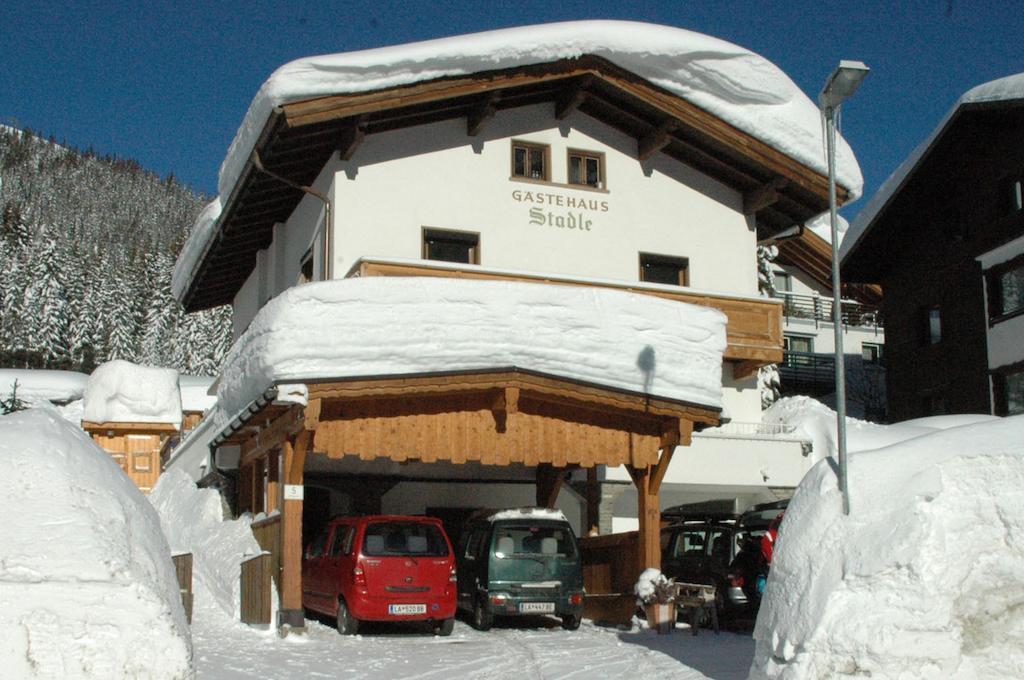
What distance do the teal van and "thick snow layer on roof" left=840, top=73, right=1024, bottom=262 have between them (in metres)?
16.0

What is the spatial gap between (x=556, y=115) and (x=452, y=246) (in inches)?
142

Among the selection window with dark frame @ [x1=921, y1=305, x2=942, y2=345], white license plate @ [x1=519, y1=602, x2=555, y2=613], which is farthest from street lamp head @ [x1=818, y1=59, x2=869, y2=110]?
window with dark frame @ [x1=921, y1=305, x2=942, y2=345]

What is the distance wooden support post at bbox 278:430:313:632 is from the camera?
55.3 ft

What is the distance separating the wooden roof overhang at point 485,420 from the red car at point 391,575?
3.48 feet

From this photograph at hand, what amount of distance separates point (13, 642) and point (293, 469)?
34.4 feet

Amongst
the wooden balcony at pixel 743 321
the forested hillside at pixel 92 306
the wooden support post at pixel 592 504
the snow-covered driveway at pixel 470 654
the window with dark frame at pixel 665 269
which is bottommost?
the snow-covered driveway at pixel 470 654

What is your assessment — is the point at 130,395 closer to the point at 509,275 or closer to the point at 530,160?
the point at 530,160

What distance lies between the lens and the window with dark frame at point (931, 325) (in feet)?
110

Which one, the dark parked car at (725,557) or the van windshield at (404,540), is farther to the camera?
the dark parked car at (725,557)

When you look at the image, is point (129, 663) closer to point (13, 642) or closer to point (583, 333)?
point (13, 642)

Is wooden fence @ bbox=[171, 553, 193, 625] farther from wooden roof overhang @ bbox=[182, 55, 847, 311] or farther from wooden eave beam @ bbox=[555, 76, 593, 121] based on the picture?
wooden eave beam @ bbox=[555, 76, 593, 121]

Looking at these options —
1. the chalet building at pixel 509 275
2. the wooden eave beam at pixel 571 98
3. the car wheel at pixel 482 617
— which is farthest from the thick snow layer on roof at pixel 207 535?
the wooden eave beam at pixel 571 98

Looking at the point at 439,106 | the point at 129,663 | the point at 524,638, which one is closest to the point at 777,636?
the point at 129,663

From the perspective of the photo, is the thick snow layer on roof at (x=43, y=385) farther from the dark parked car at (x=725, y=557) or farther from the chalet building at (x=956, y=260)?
the dark parked car at (x=725, y=557)
